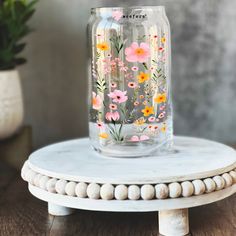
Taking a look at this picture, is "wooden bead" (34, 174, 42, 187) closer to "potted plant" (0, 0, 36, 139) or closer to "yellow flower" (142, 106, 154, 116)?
"yellow flower" (142, 106, 154, 116)

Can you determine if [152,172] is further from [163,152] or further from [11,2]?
[11,2]

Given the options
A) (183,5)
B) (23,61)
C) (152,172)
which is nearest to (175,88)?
(183,5)

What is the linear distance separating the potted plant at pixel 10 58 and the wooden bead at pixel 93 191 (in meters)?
0.54

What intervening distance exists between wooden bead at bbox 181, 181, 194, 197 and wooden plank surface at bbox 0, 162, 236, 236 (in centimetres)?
9

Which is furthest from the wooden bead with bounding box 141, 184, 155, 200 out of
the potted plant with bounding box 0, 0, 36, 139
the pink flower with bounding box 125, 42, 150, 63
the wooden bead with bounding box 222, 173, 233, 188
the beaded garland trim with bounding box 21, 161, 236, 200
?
the potted plant with bounding box 0, 0, 36, 139

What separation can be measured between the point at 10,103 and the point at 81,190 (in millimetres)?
541

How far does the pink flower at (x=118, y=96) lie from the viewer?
854mm

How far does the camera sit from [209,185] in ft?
2.46

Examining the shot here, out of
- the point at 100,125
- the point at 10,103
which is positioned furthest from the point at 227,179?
the point at 10,103

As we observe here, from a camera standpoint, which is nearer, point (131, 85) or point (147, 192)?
point (147, 192)

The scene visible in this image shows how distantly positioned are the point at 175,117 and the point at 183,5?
289mm

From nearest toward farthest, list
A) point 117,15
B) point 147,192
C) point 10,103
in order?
1. point 147,192
2. point 117,15
3. point 10,103

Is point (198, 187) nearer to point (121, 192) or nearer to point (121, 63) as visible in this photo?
point (121, 192)

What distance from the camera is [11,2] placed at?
1.22 meters
